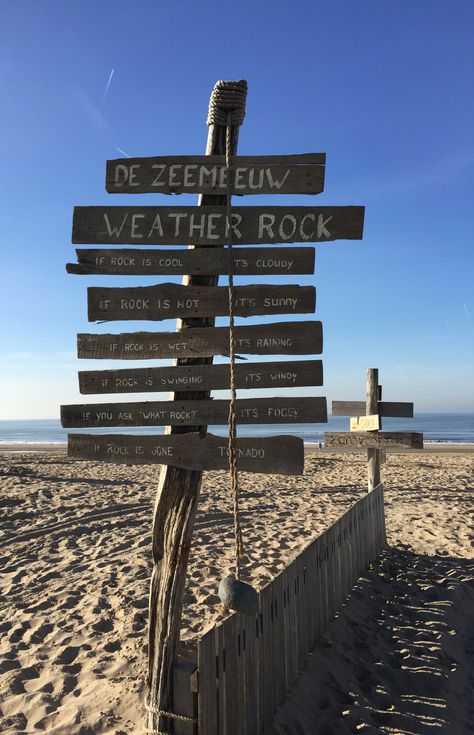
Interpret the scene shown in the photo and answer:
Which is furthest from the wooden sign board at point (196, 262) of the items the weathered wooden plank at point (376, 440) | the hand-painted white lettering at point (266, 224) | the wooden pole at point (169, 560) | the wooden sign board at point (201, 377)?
the weathered wooden plank at point (376, 440)

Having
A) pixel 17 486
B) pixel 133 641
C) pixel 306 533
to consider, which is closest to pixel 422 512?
pixel 306 533

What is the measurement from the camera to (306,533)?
30.0 ft

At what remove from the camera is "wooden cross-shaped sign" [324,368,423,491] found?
8531 millimetres

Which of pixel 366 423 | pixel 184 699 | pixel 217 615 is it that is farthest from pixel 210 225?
pixel 366 423

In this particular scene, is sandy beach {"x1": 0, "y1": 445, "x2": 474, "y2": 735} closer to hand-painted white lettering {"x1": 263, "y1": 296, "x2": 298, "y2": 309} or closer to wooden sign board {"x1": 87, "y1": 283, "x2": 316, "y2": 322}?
wooden sign board {"x1": 87, "y1": 283, "x2": 316, "y2": 322}

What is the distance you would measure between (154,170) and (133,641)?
13.8 feet

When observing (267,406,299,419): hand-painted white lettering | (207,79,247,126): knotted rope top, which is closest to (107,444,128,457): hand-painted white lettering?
(267,406,299,419): hand-painted white lettering

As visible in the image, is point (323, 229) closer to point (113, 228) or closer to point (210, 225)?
point (210, 225)

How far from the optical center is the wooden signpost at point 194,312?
349cm

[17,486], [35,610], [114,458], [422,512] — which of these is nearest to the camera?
[114,458]

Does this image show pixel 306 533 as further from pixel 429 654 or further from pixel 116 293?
pixel 116 293

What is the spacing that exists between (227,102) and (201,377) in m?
1.91

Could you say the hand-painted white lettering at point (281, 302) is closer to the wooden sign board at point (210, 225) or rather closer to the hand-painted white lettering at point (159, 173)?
the wooden sign board at point (210, 225)

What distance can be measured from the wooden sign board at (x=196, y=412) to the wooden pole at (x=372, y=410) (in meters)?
5.71
